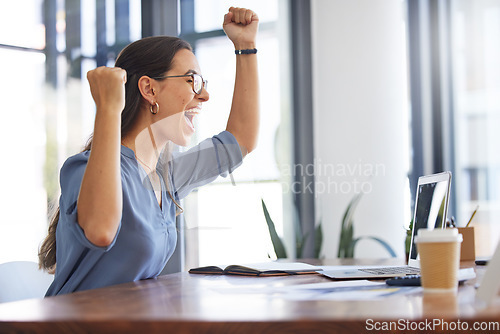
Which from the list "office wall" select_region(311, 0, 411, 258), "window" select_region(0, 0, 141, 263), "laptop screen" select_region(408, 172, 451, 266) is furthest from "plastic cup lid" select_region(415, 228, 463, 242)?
"office wall" select_region(311, 0, 411, 258)

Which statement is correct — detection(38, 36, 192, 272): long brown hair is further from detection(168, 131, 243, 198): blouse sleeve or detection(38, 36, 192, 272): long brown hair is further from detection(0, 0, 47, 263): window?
detection(0, 0, 47, 263): window

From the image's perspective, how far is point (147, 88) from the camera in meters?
1.59

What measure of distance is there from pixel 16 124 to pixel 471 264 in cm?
201

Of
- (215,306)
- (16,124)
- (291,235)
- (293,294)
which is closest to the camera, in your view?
(215,306)

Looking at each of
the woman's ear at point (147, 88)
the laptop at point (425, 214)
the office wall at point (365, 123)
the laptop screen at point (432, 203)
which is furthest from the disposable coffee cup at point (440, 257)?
the office wall at point (365, 123)

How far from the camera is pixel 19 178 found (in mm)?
2447

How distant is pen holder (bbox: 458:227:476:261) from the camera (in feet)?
5.46

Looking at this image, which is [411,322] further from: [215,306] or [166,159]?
[166,159]

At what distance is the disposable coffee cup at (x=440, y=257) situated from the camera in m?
0.85

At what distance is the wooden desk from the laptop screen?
0.47 meters

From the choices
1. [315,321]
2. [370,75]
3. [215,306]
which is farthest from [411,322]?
[370,75]

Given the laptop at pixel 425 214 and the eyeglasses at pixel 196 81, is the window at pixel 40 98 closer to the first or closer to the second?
the eyeglasses at pixel 196 81

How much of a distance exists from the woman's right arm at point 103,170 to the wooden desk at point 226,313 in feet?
0.70

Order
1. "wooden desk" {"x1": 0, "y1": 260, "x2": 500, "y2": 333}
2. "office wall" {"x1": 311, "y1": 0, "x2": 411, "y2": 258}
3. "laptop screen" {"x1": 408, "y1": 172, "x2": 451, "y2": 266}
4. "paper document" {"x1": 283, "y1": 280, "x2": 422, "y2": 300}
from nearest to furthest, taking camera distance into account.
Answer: "wooden desk" {"x1": 0, "y1": 260, "x2": 500, "y2": 333} → "paper document" {"x1": 283, "y1": 280, "x2": 422, "y2": 300} → "laptop screen" {"x1": 408, "y1": 172, "x2": 451, "y2": 266} → "office wall" {"x1": 311, "y1": 0, "x2": 411, "y2": 258}
